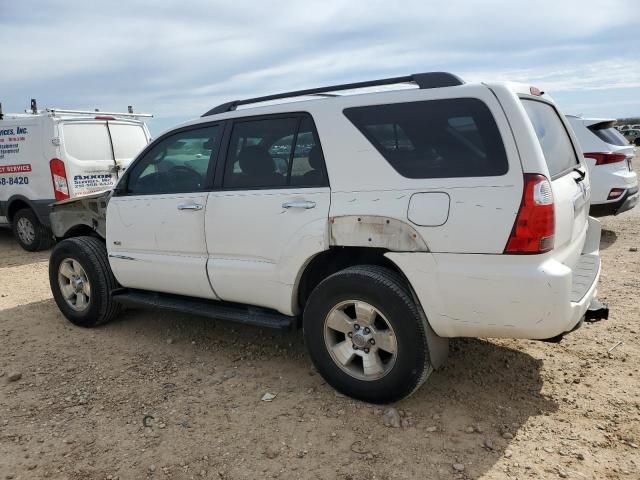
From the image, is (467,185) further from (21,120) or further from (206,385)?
(21,120)

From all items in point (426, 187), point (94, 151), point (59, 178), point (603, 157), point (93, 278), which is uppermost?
point (94, 151)

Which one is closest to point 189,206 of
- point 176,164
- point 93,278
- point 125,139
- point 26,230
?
point 176,164

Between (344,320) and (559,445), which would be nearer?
(559,445)

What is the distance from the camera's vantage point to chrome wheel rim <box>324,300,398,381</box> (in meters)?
3.07

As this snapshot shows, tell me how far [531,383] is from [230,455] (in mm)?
1952

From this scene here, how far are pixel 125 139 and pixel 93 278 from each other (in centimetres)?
460

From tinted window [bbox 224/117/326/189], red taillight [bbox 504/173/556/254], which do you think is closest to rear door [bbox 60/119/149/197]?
tinted window [bbox 224/117/326/189]

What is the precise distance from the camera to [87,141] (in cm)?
805

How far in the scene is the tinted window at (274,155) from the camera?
332cm

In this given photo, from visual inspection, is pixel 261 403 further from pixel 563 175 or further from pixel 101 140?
pixel 101 140

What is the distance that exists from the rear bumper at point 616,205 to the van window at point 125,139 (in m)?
6.69

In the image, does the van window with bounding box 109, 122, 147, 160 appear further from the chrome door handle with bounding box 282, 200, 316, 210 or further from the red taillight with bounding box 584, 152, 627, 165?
the red taillight with bounding box 584, 152, 627, 165

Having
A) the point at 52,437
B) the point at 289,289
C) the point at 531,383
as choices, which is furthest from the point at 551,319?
the point at 52,437

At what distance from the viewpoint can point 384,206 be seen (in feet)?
9.68
